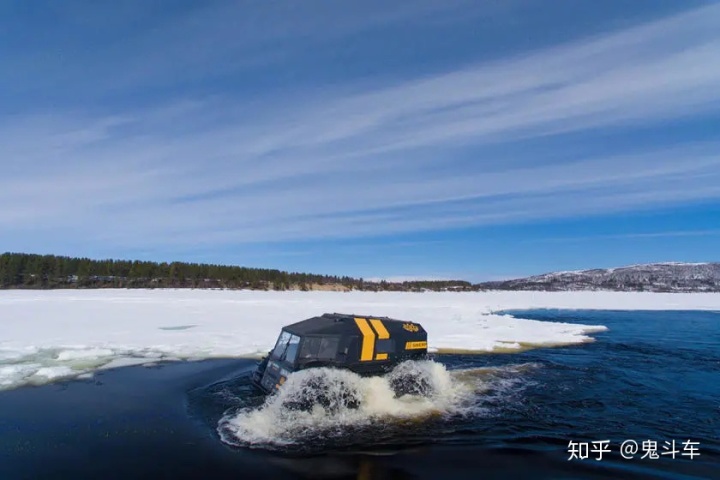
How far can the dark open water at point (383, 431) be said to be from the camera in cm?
705

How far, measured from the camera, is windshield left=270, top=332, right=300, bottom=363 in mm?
10148

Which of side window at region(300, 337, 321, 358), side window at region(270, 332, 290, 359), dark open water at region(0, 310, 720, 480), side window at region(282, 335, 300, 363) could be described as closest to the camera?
dark open water at region(0, 310, 720, 480)

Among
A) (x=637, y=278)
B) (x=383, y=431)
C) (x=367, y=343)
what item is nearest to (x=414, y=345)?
(x=367, y=343)

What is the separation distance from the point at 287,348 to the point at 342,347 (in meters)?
1.40

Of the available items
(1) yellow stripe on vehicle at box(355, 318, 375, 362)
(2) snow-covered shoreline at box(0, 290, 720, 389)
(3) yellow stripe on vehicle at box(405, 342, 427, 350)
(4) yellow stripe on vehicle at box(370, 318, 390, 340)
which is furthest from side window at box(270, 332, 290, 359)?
(2) snow-covered shoreline at box(0, 290, 720, 389)

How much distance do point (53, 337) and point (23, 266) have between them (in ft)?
259

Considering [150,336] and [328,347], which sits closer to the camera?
[328,347]

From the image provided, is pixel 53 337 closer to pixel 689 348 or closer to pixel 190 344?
pixel 190 344

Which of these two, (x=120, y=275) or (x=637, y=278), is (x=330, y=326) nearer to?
(x=120, y=275)

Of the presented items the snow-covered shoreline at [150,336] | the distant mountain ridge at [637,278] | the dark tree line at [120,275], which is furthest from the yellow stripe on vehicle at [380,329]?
the distant mountain ridge at [637,278]

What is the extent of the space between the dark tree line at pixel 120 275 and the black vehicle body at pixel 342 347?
270 ft

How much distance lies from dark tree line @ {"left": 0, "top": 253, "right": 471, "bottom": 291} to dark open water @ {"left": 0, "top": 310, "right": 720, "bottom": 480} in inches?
3166

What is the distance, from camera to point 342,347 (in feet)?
32.9

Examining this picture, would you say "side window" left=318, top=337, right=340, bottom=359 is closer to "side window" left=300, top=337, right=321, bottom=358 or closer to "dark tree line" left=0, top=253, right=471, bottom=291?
"side window" left=300, top=337, right=321, bottom=358
